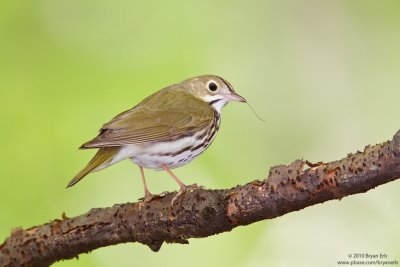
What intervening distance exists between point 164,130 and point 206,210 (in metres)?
1.52

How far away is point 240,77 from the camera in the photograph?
7574 mm

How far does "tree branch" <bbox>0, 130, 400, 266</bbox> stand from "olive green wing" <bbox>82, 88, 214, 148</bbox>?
0.62m

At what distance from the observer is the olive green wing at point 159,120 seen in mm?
4719

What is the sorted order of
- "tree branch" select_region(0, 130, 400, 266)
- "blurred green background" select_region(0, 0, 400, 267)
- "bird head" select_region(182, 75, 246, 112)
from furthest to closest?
"blurred green background" select_region(0, 0, 400, 267), "bird head" select_region(182, 75, 246, 112), "tree branch" select_region(0, 130, 400, 266)

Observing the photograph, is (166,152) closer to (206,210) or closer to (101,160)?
(101,160)

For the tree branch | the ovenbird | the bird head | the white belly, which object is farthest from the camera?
the bird head

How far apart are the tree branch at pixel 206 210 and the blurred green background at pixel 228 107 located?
8.01 feet

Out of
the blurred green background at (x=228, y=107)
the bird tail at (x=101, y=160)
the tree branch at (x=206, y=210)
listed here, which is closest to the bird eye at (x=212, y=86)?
the bird tail at (x=101, y=160)

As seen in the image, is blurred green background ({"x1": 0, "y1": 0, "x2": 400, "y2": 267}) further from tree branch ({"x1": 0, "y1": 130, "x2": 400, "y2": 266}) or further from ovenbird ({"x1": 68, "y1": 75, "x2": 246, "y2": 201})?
tree branch ({"x1": 0, "y1": 130, "x2": 400, "y2": 266})

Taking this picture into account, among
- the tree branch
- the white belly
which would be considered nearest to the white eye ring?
the white belly

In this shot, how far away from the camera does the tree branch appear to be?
3133mm

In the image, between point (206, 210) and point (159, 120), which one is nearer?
point (206, 210)

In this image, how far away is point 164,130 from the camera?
5.02 m

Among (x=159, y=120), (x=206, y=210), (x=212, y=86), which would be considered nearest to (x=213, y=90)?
(x=212, y=86)
